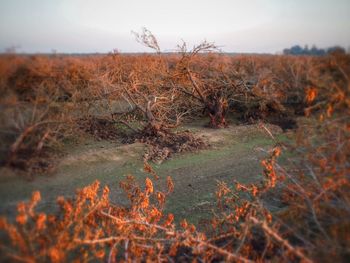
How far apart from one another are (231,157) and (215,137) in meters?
1.31

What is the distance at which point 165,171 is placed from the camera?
6.93 meters

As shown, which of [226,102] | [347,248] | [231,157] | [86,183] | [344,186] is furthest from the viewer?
[226,102]

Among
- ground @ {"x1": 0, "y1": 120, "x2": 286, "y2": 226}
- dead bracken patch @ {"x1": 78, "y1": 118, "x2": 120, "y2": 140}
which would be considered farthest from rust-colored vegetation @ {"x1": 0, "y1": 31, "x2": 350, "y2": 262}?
dead bracken patch @ {"x1": 78, "y1": 118, "x2": 120, "y2": 140}

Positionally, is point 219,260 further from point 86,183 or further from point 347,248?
point 86,183

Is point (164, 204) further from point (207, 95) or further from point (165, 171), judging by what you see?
point (207, 95)

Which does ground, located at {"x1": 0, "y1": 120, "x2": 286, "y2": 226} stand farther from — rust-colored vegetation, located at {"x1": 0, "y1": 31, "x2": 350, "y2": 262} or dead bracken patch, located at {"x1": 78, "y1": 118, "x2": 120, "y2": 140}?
dead bracken patch, located at {"x1": 78, "y1": 118, "x2": 120, "y2": 140}

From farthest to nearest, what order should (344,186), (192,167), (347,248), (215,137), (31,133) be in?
1. (215,137)
2. (192,167)
3. (31,133)
4. (344,186)
5. (347,248)

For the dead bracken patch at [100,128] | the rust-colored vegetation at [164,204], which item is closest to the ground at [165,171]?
the rust-colored vegetation at [164,204]

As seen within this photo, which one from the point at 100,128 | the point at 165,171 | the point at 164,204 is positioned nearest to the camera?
the point at 164,204

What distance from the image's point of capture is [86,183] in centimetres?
550

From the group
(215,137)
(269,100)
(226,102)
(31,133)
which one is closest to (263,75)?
(269,100)

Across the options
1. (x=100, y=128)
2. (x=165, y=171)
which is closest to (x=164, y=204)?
(x=165, y=171)

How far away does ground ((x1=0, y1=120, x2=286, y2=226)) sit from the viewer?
402 centimetres

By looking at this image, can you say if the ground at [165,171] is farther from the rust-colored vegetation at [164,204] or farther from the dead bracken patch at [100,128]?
the dead bracken patch at [100,128]
